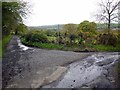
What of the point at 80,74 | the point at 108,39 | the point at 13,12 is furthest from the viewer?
the point at 13,12

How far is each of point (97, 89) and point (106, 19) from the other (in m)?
22.4

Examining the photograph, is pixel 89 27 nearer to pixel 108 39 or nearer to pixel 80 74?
pixel 108 39

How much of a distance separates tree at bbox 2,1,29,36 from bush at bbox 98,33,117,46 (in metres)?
10.5

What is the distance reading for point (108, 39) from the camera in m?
23.0

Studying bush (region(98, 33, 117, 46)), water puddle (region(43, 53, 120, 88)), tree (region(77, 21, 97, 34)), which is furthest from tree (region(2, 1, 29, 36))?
water puddle (region(43, 53, 120, 88))

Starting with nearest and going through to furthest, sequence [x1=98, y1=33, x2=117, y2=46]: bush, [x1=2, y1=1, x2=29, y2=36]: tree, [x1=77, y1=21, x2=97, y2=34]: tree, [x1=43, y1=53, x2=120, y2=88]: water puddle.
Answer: [x1=43, y1=53, x2=120, y2=88]: water puddle < [x1=98, y1=33, x2=117, y2=46]: bush < [x1=2, y1=1, x2=29, y2=36]: tree < [x1=77, y1=21, x2=97, y2=34]: tree

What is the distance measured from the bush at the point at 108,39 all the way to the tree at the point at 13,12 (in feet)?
34.4

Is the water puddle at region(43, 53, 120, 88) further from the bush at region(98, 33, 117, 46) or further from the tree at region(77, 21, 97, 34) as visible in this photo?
the tree at region(77, 21, 97, 34)

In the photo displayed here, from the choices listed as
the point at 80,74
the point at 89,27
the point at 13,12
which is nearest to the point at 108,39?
the point at 13,12

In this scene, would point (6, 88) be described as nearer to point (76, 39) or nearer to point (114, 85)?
point (114, 85)

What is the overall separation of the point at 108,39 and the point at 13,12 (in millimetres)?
11462

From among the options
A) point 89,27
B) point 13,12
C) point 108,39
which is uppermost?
point 13,12

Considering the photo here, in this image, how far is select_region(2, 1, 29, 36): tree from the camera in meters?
23.8

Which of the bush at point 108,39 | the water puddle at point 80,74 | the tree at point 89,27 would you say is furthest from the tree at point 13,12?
the water puddle at point 80,74
